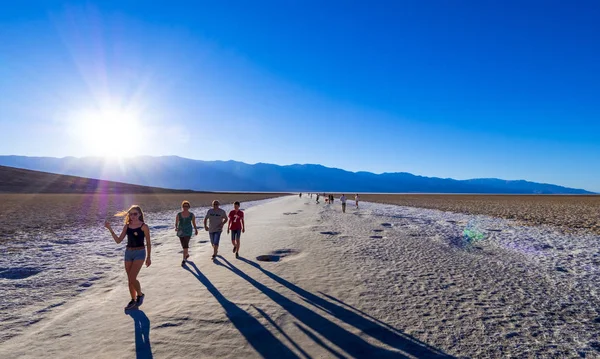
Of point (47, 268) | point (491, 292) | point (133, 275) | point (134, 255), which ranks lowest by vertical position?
point (47, 268)

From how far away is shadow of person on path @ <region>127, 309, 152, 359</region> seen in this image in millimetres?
4047

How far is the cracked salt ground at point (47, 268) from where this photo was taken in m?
5.61

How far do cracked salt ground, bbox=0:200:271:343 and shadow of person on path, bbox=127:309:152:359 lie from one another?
176cm

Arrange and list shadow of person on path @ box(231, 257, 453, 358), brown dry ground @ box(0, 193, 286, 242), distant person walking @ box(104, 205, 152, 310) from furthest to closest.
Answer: brown dry ground @ box(0, 193, 286, 242) → distant person walking @ box(104, 205, 152, 310) → shadow of person on path @ box(231, 257, 453, 358)

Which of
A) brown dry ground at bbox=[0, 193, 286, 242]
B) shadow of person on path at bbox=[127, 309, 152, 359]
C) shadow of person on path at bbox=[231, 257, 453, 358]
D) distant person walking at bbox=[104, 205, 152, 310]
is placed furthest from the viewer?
brown dry ground at bbox=[0, 193, 286, 242]

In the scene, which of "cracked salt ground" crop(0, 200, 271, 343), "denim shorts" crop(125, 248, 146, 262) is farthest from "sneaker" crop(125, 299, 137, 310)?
"cracked salt ground" crop(0, 200, 271, 343)

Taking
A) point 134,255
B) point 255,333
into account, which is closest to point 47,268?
point 134,255

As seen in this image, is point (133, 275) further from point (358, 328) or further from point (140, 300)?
point (358, 328)

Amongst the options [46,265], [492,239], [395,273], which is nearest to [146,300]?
[46,265]

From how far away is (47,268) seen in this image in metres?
8.34

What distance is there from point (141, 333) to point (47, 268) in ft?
20.1

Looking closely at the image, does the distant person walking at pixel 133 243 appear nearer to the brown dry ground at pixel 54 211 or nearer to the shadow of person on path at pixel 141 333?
the shadow of person on path at pixel 141 333

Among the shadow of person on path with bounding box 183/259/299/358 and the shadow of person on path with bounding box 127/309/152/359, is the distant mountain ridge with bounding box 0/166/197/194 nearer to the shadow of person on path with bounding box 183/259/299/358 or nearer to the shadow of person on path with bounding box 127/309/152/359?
the shadow of person on path with bounding box 127/309/152/359

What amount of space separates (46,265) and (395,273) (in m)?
10.5
